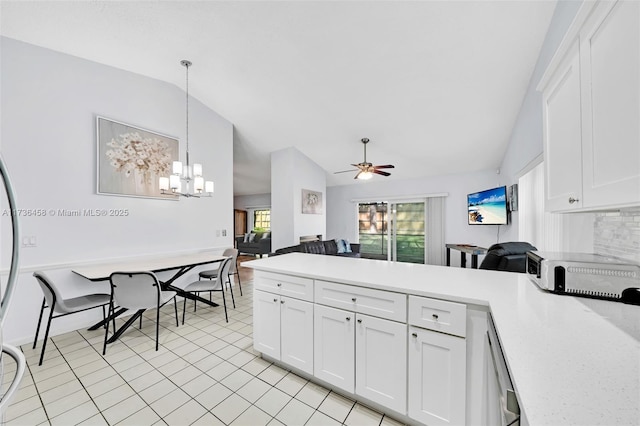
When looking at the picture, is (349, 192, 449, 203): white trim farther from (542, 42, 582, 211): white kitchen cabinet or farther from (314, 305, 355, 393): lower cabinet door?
(314, 305, 355, 393): lower cabinet door

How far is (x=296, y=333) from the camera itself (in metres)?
1.88

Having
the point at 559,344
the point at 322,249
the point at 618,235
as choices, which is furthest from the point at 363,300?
the point at 322,249

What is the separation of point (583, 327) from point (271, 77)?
3746 mm

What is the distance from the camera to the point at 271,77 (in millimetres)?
3434

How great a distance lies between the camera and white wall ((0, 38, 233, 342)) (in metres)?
2.57

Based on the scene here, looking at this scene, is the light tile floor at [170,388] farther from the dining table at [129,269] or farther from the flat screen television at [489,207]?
the flat screen television at [489,207]

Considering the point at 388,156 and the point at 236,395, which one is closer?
the point at 236,395

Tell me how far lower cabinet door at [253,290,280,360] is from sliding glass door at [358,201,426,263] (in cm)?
507

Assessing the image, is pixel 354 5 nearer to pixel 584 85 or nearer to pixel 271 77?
pixel 271 77

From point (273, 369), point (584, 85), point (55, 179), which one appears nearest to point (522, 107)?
point (584, 85)

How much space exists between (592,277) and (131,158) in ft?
14.8

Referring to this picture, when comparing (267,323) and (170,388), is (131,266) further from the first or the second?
(267,323)

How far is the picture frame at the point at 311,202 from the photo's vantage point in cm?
569

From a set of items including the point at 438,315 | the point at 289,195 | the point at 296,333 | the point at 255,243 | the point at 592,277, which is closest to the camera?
the point at 592,277
